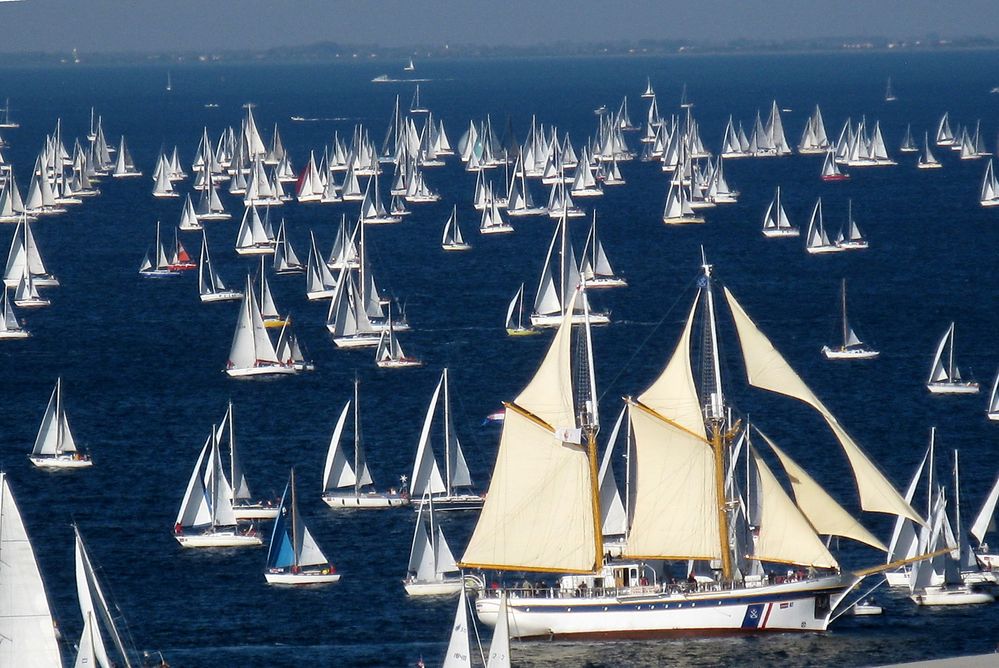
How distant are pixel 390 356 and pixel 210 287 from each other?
2917 cm

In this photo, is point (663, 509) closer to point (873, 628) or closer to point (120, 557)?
point (873, 628)

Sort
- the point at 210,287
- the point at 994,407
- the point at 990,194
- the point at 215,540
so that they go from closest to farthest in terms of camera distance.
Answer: the point at 215,540 < the point at 994,407 < the point at 210,287 < the point at 990,194

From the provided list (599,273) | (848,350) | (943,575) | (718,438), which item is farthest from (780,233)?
(718,438)

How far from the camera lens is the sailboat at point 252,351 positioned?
351 feet

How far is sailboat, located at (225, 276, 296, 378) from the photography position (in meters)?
107

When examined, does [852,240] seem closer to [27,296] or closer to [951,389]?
[951,389]

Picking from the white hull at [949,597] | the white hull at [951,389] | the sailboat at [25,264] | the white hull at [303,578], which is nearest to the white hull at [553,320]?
the white hull at [951,389]

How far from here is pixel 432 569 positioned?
6862cm

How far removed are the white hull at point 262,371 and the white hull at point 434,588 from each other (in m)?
40.0

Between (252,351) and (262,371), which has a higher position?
(252,351)

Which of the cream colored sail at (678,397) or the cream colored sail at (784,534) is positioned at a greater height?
the cream colored sail at (678,397)

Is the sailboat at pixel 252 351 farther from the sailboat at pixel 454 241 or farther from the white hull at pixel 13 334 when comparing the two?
the sailboat at pixel 454 241

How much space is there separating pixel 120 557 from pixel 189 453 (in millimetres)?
16042

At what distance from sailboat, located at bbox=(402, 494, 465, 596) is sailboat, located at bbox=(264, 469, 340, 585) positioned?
3.32m
